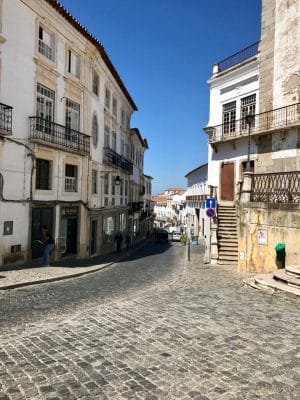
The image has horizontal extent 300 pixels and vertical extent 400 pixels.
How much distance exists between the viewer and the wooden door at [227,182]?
73.6 ft

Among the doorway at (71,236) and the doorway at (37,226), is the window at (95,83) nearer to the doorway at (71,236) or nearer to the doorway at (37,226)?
the doorway at (71,236)

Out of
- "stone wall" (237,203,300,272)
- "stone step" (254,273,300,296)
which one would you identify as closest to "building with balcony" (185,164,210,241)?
"stone wall" (237,203,300,272)

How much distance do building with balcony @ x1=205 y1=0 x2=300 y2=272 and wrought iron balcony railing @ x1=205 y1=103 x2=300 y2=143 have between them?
5 cm

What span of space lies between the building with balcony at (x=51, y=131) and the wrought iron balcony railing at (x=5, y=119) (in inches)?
1.5

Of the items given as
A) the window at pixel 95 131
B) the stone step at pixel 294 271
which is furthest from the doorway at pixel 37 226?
the stone step at pixel 294 271

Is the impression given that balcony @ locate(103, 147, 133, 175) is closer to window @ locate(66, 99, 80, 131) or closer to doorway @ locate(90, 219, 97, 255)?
doorway @ locate(90, 219, 97, 255)

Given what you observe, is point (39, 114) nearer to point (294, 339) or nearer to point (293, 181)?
point (293, 181)

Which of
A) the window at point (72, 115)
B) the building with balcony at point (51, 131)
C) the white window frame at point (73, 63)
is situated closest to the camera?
the building with balcony at point (51, 131)

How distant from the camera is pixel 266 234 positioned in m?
12.2

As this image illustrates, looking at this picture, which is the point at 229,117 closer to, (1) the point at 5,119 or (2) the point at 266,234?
(2) the point at 266,234

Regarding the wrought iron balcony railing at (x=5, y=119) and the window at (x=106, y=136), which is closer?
the wrought iron balcony railing at (x=5, y=119)

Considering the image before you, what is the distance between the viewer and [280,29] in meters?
18.5

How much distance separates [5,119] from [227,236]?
10.8 metres

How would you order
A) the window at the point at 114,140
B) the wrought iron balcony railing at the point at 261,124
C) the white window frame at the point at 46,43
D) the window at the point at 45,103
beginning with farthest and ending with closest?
the window at the point at 114,140
the wrought iron balcony railing at the point at 261,124
the window at the point at 45,103
the white window frame at the point at 46,43
